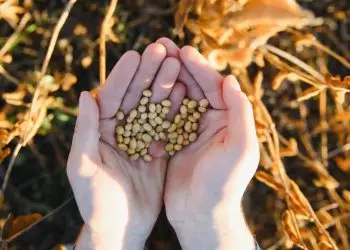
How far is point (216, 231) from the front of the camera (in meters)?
1.45

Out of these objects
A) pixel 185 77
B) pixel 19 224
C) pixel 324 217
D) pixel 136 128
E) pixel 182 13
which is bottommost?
pixel 324 217

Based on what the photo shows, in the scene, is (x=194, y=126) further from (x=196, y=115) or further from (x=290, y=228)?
(x=290, y=228)

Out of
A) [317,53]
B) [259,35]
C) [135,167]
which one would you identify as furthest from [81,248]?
[317,53]

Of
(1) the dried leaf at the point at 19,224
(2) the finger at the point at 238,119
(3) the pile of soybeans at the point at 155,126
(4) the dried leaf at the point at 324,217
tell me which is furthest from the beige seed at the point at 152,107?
(4) the dried leaf at the point at 324,217

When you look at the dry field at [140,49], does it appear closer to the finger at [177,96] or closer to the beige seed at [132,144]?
the finger at [177,96]

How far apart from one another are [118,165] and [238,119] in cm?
33

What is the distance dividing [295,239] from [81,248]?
1.60 ft

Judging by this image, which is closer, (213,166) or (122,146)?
(213,166)

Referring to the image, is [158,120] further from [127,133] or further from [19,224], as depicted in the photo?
[19,224]

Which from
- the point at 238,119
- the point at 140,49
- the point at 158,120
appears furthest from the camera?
the point at 140,49

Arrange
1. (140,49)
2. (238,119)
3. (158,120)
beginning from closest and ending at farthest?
(238,119) → (158,120) → (140,49)

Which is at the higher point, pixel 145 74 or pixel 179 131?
pixel 145 74

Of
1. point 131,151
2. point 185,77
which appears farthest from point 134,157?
point 185,77

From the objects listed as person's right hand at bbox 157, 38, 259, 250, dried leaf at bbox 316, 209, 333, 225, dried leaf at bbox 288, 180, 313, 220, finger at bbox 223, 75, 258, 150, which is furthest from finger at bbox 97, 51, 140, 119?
dried leaf at bbox 316, 209, 333, 225
